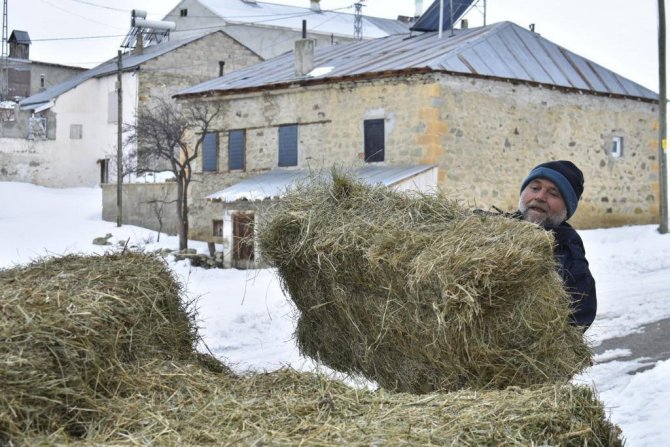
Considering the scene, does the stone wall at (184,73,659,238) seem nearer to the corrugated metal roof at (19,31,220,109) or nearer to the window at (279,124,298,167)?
the window at (279,124,298,167)

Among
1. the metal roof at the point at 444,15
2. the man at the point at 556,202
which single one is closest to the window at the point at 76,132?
the metal roof at the point at 444,15

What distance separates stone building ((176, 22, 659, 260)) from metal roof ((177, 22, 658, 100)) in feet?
0.18

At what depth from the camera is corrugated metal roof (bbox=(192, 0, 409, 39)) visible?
4338cm

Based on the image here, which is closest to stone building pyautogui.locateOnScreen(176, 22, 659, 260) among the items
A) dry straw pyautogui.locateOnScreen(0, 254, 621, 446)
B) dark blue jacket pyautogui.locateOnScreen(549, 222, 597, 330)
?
dark blue jacket pyautogui.locateOnScreen(549, 222, 597, 330)

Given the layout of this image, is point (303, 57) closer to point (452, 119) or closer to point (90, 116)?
point (452, 119)

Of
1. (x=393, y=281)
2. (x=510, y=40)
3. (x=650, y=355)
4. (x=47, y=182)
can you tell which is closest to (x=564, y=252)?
(x=393, y=281)

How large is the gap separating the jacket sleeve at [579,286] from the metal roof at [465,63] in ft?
49.6

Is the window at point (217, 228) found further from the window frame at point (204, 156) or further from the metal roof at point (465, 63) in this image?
the metal roof at point (465, 63)

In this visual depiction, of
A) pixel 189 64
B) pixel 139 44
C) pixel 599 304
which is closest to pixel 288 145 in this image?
pixel 599 304

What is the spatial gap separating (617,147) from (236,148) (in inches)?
401

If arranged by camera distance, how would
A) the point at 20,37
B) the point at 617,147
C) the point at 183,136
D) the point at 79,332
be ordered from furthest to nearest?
the point at 20,37 < the point at 183,136 < the point at 617,147 < the point at 79,332

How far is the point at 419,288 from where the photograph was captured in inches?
139

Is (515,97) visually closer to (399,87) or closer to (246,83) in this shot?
Answer: (399,87)

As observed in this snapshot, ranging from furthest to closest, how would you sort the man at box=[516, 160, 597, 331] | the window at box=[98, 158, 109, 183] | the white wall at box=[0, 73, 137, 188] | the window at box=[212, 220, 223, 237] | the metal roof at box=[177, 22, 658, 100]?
1. the window at box=[98, 158, 109, 183]
2. the white wall at box=[0, 73, 137, 188]
3. the window at box=[212, 220, 223, 237]
4. the metal roof at box=[177, 22, 658, 100]
5. the man at box=[516, 160, 597, 331]
